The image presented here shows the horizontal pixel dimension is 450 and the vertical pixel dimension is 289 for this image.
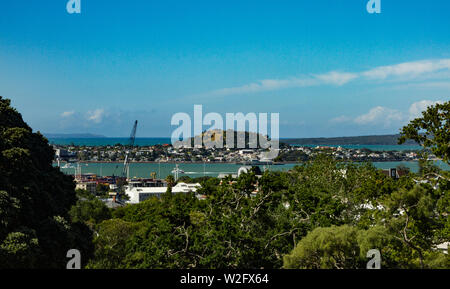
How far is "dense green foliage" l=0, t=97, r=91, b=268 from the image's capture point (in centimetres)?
1289

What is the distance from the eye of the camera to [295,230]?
1202 cm

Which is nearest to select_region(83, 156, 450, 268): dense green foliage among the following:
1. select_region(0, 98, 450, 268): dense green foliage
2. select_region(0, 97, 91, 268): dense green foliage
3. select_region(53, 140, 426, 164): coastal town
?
select_region(0, 98, 450, 268): dense green foliage

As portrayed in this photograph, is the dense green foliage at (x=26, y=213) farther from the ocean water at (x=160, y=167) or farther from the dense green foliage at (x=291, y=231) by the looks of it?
the ocean water at (x=160, y=167)

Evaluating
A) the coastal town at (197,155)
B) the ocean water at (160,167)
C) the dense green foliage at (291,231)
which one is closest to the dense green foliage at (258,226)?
the dense green foliage at (291,231)

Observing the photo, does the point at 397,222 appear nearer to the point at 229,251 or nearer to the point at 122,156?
the point at 229,251

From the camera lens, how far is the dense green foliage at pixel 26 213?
42.3ft

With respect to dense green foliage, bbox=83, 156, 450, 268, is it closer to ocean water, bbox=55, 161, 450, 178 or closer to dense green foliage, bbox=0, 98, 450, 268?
dense green foliage, bbox=0, 98, 450, 268

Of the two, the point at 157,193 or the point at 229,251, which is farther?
the point at 157,193

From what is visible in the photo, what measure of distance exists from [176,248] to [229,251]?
1173 millimetres

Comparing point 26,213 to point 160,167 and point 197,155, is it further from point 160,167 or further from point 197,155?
point 197,155

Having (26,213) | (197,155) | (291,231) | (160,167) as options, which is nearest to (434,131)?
(291,231)

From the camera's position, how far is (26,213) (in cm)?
1410
